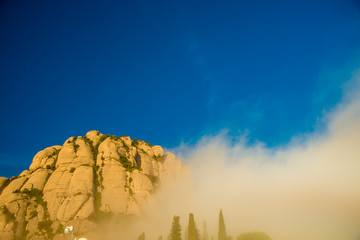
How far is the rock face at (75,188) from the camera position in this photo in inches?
3236

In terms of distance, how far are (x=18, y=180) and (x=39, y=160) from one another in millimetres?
13187

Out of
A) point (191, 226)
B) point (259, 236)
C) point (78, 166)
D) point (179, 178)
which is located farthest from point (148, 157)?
point (259, 236)

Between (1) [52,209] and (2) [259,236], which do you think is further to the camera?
(2) [259,236]

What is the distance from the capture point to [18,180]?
96250 millimetres

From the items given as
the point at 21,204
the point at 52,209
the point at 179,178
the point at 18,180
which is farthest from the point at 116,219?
the point at 179,178

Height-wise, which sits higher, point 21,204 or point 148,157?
point 148,157

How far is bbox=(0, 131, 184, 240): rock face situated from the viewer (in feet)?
270

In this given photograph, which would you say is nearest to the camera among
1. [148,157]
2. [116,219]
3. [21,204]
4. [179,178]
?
[21,204]

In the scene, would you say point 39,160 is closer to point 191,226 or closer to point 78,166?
point 78,166

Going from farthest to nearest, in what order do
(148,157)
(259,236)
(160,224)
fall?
(148,157)
(259,236)
(160,224)

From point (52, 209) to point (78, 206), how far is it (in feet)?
29.0

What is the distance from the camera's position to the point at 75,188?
306 feet

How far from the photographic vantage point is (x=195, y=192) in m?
150

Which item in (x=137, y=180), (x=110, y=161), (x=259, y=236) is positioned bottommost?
(x=259, y=236)
